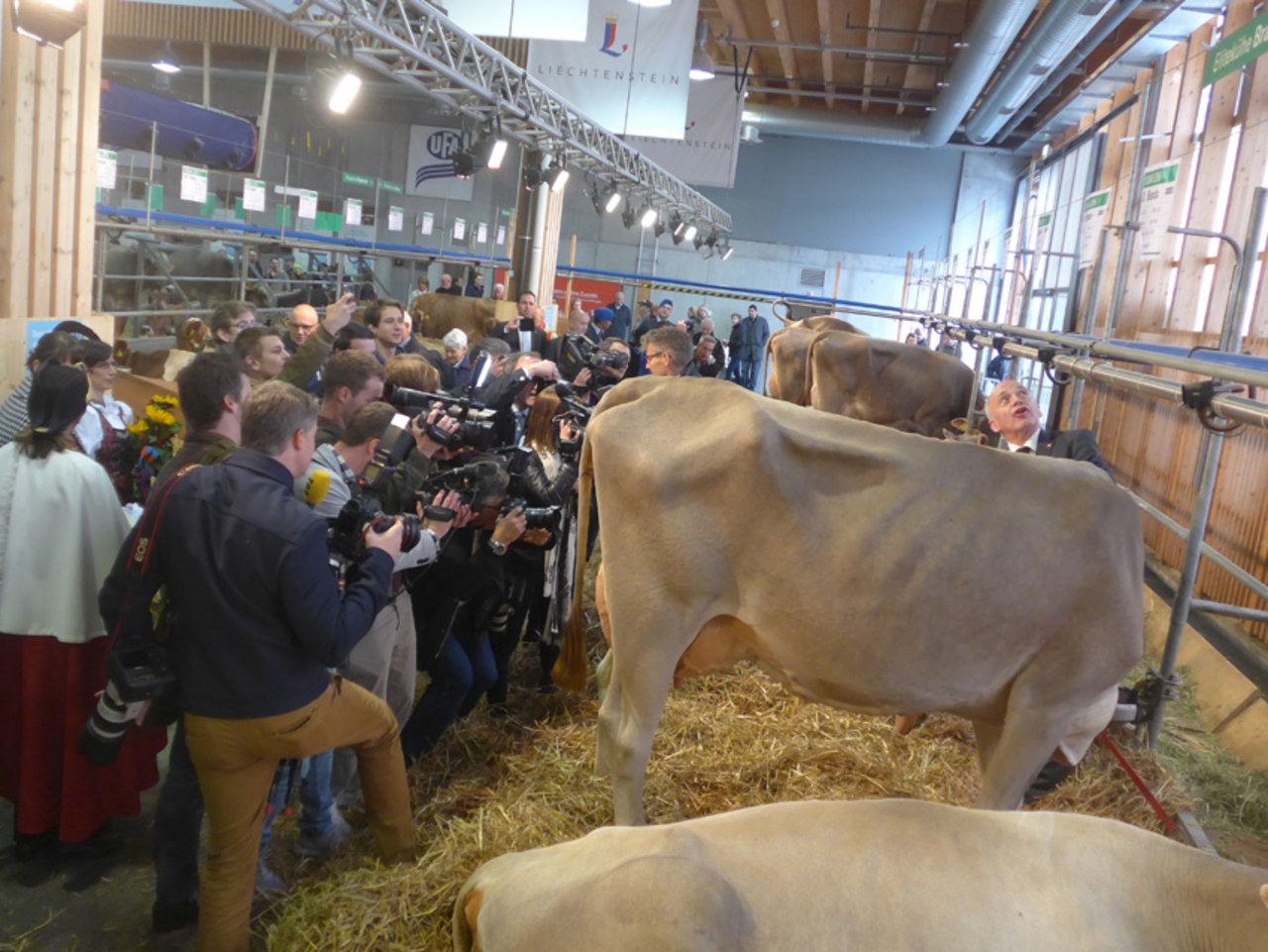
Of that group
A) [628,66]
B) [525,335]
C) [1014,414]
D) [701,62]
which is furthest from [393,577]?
[701,62]

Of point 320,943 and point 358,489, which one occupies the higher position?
point 358,489

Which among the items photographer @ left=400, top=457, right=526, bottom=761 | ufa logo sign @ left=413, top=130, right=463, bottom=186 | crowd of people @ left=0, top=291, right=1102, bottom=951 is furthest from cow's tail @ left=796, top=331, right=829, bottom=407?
ufa logo sign @ left=413, top=130, right=463, bottom=186

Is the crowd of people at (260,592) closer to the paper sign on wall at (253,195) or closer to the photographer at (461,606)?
the photographer at (461,606)

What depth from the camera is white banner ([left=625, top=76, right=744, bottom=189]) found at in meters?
14.1

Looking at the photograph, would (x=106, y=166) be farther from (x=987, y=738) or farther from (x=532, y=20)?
(x=987, y=738)

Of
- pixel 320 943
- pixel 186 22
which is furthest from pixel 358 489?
pixel 186 22

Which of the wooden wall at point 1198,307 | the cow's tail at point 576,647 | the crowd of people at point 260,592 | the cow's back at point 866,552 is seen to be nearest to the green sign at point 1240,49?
the wooden wall at point 1198,307

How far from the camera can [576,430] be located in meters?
4.28

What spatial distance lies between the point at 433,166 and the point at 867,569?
20.4 meters

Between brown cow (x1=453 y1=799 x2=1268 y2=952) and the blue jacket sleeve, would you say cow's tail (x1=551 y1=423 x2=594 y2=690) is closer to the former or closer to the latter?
the blue jacket sleeve

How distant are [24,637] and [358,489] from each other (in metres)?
1.16

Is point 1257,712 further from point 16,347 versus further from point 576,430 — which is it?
point 16,347

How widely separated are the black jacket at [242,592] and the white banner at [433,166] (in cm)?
1968

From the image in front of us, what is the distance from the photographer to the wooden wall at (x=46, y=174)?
4.79 meters
